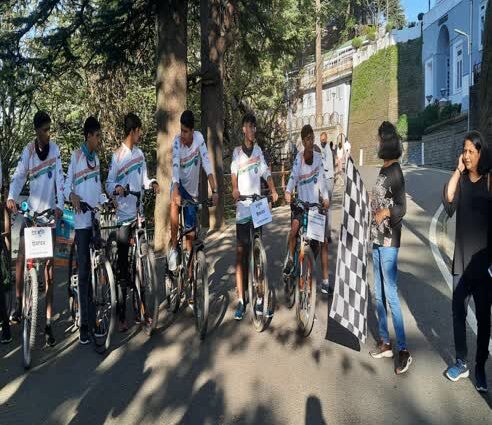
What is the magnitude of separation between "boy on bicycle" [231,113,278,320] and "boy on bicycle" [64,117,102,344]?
154 cm

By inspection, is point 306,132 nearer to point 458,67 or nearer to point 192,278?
point 192,278

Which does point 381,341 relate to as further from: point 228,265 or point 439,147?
point 439,147

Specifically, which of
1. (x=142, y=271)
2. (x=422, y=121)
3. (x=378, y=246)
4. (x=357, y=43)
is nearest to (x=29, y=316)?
(x=142, y=271)

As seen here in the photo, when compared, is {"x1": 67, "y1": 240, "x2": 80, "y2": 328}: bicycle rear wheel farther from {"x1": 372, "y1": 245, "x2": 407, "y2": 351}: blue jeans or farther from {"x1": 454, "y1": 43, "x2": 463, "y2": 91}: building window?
{"x1": 454, "y1": 43, "x2": 463, "y2": 91}: building window

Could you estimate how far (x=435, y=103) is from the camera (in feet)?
134

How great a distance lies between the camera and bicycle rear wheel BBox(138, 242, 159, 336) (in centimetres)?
619

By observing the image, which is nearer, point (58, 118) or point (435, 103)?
point (58, 118)

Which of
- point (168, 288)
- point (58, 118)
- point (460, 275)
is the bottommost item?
point (168, 288)

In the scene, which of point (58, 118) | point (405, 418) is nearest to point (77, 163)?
point (405, 418)

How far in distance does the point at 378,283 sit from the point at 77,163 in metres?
3.30

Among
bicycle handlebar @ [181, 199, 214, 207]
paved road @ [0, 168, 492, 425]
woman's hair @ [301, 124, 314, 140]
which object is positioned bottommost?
paved road @ [0, 168, 492, 425]

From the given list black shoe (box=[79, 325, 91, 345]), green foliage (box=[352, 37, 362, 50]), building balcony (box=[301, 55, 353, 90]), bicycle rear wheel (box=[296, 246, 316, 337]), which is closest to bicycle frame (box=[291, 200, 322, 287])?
bicycle rear wheel (box=[296, 246, 316, 337])

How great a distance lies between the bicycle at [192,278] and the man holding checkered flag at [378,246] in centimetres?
150

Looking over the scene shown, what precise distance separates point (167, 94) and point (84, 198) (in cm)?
489
